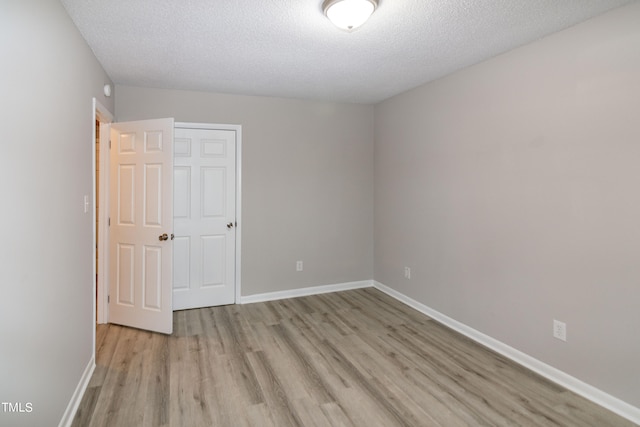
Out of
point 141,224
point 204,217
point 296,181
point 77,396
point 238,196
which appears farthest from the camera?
point 296,181

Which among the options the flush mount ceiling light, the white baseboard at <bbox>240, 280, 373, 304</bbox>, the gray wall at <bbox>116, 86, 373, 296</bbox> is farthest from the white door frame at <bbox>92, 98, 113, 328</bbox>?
Answer: the flush mount ceiling light

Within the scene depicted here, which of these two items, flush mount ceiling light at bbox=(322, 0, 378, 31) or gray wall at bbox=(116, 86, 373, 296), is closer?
flush mount ceiling light at bbox=(322, 0, 378, 31)

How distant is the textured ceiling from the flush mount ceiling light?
103 mm

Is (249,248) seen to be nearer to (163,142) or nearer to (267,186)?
(267,186)

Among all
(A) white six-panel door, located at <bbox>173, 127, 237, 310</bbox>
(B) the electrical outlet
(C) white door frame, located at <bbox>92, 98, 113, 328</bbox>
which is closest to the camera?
(B) the electrical outlet

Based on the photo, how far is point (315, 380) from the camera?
2529mm

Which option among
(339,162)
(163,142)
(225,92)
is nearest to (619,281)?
(339,162)

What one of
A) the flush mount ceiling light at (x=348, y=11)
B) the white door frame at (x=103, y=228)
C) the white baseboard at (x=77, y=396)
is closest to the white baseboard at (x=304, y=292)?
the white door frame at (x=103, y=228)

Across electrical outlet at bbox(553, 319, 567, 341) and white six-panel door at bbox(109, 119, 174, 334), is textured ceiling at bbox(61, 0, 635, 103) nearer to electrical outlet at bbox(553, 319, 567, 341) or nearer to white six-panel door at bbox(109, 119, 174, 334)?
white six-panel door at bbox(109, 119, 174, 334)

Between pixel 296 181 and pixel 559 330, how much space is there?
3.06 metres

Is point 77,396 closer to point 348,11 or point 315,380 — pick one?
point 315,380

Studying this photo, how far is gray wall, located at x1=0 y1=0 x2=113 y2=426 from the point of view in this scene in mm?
1434

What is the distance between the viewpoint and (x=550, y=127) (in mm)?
2518

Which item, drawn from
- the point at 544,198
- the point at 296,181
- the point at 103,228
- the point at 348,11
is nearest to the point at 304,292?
the point at 296,181
